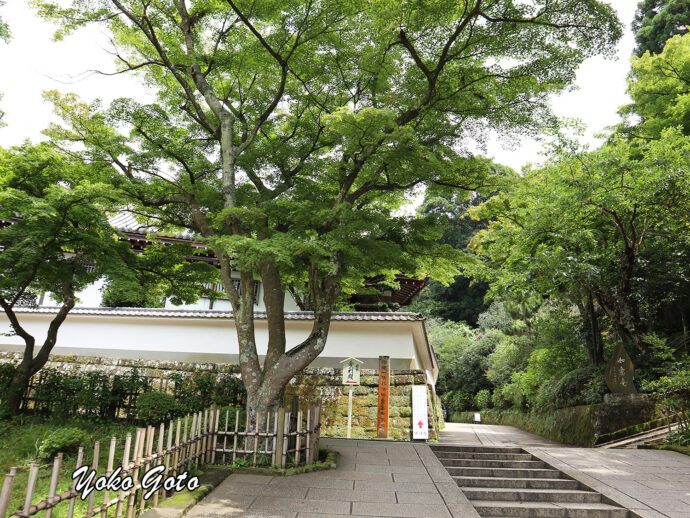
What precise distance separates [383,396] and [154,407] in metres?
5.62

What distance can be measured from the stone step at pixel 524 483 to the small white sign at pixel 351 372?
14.7 feet

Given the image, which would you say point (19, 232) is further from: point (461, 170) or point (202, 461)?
point (461, 170)

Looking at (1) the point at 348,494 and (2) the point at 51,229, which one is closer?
(1) the point at 348,494

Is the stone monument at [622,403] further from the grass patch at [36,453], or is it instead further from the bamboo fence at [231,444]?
the grass patch at [36,453]

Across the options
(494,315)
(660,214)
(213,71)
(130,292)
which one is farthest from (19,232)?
(494,315)

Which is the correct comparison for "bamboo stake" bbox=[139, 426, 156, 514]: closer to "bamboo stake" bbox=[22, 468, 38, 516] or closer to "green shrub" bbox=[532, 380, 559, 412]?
"bamboo stake" bbox=[22, 468, 38, 516]

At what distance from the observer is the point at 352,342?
12.6 meters

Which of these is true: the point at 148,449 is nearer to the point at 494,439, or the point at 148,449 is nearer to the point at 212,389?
the point at 212,389

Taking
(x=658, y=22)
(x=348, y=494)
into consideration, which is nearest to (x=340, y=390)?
(x=348, y=494)

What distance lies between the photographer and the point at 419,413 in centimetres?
1138

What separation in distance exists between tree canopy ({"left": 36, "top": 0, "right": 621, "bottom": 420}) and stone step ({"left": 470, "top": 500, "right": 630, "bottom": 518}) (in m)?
3.55

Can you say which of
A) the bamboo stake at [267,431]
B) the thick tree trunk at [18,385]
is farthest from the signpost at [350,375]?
the thick tree trunk at [18,385]

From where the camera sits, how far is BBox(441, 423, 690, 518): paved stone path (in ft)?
18.7

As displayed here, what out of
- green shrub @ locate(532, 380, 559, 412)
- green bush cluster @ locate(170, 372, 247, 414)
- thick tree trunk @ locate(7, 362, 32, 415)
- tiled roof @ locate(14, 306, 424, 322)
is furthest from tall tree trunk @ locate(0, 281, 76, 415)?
green shrub @ locate(532, 380, 559, 412)
